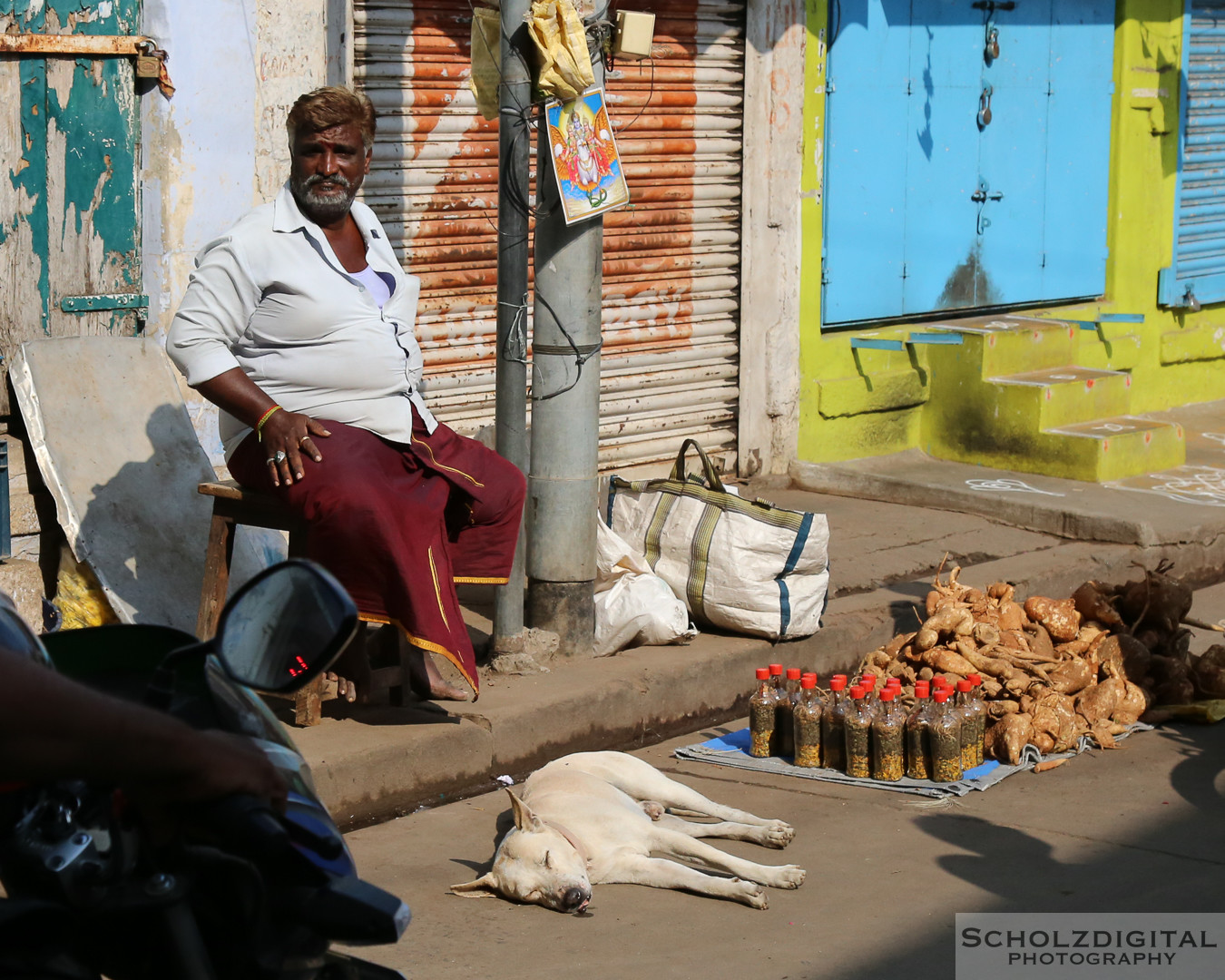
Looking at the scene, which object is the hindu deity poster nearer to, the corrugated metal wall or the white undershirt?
the white undershirt

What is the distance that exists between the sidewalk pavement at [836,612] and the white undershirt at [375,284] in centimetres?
128

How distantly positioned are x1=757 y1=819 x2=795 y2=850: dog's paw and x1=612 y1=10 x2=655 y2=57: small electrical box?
8.55 ft

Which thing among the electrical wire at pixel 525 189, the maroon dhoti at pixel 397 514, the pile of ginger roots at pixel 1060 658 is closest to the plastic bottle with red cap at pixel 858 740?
the pile of ginger roots at pixel 1060 658

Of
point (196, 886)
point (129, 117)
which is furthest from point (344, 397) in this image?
point (196, 886)

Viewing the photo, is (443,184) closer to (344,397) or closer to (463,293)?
(463,293)

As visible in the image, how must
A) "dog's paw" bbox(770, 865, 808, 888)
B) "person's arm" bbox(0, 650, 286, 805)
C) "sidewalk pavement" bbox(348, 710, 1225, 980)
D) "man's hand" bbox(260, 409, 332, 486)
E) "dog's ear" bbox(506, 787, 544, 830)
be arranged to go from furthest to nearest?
"man's hand" bbox(260, 409, 332, 486)
"dog's paw" bbox(770, 865, 808, 888)
"dog's ear" bbox(506, 787, 544, 830)
"sidewalk pavement" bbox(348, 710, 1225, 980)
"person's arm" bbox(0, 650, 286, 805)

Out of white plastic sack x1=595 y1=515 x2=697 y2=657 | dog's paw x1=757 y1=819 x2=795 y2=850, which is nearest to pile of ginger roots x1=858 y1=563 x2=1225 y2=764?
white plastic sack x1=595 y1=515 x2=697 y2=657

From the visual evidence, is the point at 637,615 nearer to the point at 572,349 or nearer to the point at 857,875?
the point at 572,349

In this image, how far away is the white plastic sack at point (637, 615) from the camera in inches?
222

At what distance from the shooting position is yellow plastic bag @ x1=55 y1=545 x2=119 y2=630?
17.4 feet

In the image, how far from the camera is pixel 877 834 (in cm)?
448

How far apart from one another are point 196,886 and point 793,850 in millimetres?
2873

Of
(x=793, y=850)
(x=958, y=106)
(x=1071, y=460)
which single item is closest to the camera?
(x=793, y=850)

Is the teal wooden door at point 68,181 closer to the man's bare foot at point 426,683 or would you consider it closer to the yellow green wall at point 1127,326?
the man's bare foot at point 426,683
